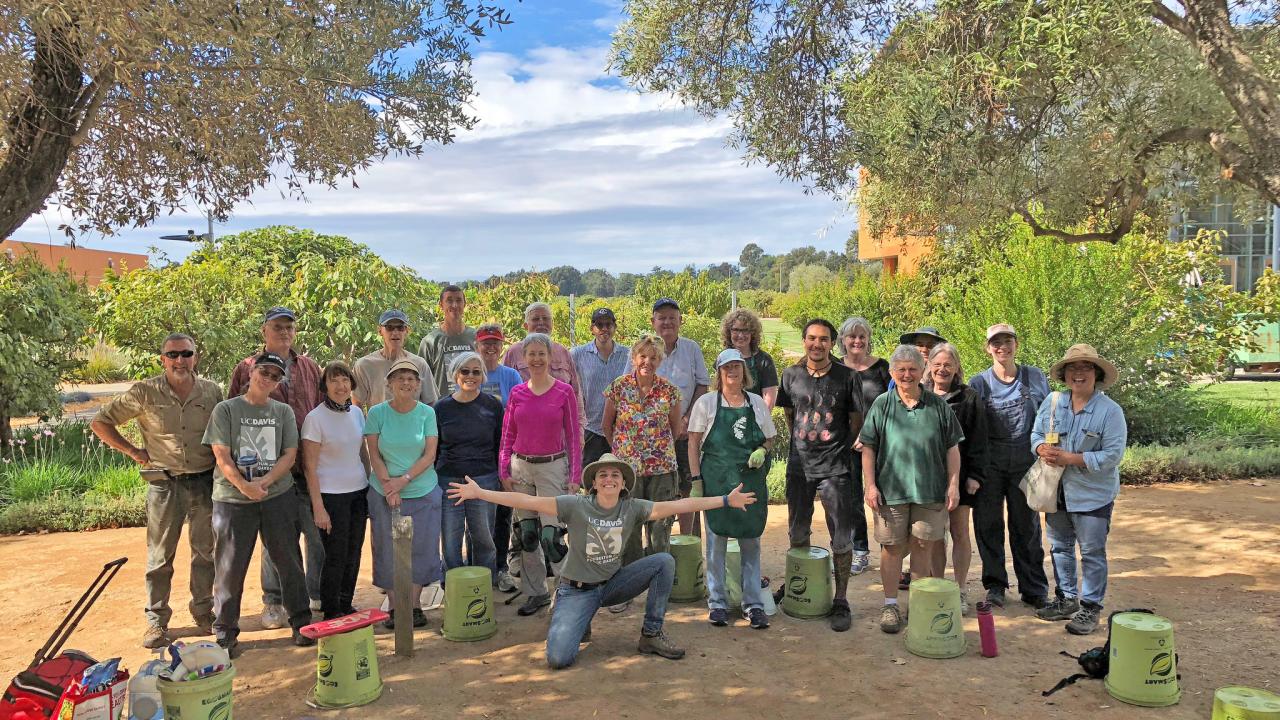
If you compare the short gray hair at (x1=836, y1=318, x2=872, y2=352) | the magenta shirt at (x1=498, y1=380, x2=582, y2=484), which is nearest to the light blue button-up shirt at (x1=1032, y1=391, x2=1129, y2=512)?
the short gray hair at (x1=836, y1=318, x2=872, y2=352)

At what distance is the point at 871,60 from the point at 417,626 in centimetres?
600

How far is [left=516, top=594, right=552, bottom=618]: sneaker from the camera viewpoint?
5.93 m

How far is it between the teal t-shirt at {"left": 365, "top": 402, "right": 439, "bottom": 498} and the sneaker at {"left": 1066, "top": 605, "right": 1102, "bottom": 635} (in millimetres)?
4271

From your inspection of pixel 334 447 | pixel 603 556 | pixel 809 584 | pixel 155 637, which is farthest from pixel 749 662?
pixel 155 637

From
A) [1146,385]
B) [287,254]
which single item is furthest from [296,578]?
[287,254]

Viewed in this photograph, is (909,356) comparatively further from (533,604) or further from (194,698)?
(194,698)

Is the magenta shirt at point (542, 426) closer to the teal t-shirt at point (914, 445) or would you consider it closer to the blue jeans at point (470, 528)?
the blue jeans at point (470, 528)

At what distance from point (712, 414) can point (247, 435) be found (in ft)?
9.55

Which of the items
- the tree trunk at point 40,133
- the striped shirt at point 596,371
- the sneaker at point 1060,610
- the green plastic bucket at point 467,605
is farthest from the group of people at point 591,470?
the tree trunk at point 40,133

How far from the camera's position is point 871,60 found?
24.9 ft

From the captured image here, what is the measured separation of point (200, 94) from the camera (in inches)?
221

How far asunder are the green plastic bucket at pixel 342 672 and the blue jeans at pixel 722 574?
2279 mm

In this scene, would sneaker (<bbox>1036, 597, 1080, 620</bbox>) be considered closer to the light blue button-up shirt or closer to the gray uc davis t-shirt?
the light blue button-up shirt

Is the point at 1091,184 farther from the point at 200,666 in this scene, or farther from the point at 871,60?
the point at 200,666
